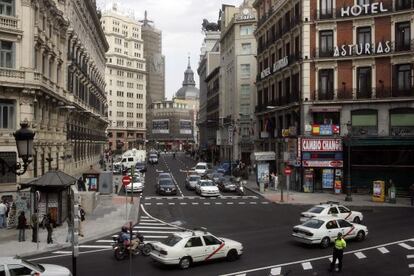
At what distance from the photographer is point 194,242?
859 inches

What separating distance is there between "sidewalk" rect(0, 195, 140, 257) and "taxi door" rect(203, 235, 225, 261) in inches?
333

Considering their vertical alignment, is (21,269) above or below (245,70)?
below

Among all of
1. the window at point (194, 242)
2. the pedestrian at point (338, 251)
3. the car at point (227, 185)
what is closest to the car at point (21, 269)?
the window at point (194, 242)

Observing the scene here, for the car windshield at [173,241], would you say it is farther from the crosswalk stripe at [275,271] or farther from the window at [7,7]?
the window at [7,7]

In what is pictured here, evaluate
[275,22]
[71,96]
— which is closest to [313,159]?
[275,22]

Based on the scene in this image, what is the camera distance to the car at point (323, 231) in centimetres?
2508

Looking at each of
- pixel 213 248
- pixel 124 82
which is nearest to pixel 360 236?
pixel 213 248

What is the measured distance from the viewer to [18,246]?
1038 inches

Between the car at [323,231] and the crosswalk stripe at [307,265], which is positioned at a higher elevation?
the car at [323,231]

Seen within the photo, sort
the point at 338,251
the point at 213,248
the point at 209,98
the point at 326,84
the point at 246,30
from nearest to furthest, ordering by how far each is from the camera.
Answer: the point at 338,251
the point at 213,248
the point at 326,84
the point at 246,30
the point at 209,98

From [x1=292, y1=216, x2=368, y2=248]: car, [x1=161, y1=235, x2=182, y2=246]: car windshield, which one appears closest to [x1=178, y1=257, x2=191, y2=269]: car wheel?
[x1=161, y1=235, x2=182, y2=246]: car windshield

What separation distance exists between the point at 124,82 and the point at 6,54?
137 m

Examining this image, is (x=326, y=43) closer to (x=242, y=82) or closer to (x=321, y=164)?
(x=321, y=164)

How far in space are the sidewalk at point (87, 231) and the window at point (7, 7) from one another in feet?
50.8
